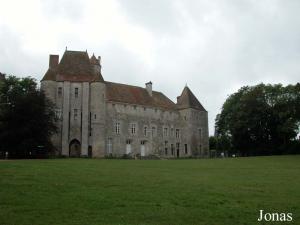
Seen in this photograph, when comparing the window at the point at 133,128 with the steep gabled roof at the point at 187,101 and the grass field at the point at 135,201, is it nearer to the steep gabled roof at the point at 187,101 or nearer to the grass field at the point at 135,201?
the steep gabled roof at the point at 187,101

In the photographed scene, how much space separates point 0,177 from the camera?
55.7 ft

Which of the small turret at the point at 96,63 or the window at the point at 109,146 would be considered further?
the window at the point at 109,146

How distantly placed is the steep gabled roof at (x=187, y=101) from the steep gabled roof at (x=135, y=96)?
123 cm

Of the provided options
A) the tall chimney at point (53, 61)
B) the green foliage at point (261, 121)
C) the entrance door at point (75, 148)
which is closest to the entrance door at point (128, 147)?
the entrance door at point (75, 148)

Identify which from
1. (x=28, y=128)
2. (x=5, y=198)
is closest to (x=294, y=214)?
(x=5, y=198)

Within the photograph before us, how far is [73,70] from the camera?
175ft

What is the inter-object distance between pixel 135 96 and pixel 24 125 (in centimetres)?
2132

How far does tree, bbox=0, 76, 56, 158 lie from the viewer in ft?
138

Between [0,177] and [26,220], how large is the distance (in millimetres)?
7945

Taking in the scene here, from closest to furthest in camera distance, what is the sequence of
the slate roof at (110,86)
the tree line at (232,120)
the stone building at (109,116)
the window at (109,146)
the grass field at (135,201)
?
the grass field at (135,201) → the tree line at (232,120) → the stone building at (109,116) → the slate roof at (110,86) → the window at (109,146)

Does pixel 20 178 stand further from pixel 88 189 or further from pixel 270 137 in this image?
pixel 270 137

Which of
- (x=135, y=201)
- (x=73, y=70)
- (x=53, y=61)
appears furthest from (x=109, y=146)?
(x=135, y=201)

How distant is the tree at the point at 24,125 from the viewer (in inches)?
1651

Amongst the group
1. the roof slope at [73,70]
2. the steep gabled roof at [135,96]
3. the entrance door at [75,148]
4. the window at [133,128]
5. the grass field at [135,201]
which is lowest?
the grass field at [135,201]
